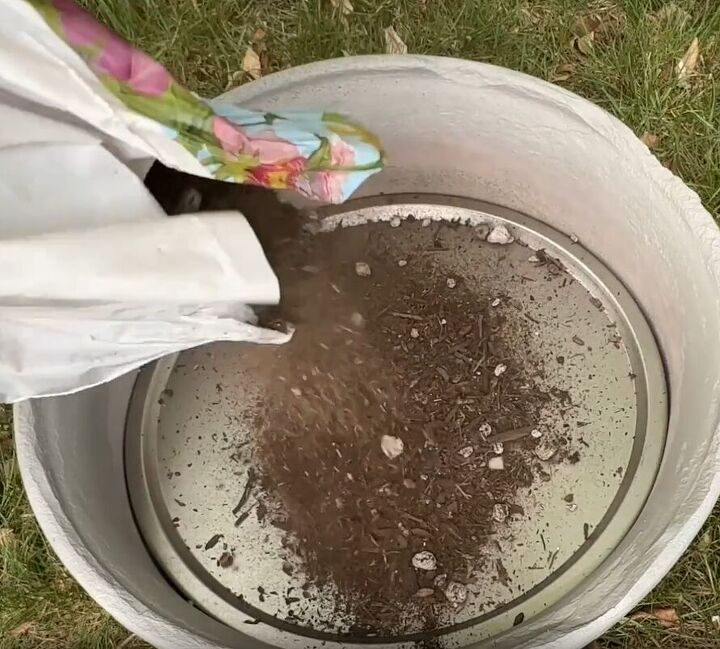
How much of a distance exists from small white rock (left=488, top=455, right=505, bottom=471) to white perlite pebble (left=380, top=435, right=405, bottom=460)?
0.10 metres

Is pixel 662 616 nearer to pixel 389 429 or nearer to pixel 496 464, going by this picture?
pixel 496 464

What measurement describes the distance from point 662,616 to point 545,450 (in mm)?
233

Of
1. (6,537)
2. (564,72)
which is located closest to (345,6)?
(564,72)

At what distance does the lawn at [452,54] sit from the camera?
3.54 ft

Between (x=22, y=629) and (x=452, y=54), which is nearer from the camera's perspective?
(x=22, y=629)

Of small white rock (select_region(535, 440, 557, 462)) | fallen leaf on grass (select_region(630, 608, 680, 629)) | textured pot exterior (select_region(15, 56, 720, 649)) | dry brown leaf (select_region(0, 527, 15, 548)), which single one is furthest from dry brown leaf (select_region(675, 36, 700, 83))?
dry brown leaf (select_region(0, 527, 15, 548))

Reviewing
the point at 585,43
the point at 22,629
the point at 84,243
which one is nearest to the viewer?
the point at 84,243

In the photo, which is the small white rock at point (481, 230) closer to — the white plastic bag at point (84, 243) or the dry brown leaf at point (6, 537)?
the white plastic bag at point (84, 243)

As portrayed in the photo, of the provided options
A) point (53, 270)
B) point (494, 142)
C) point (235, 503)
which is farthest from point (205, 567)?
point (494, 142)

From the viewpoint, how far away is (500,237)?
1.10m

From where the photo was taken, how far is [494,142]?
99cm

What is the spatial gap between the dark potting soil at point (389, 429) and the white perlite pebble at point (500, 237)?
0.07m

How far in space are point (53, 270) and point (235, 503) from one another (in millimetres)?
455

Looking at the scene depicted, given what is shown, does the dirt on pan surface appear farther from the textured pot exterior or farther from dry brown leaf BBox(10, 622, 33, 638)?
dry brown leaf BBox(10, 622, 33, 638)
